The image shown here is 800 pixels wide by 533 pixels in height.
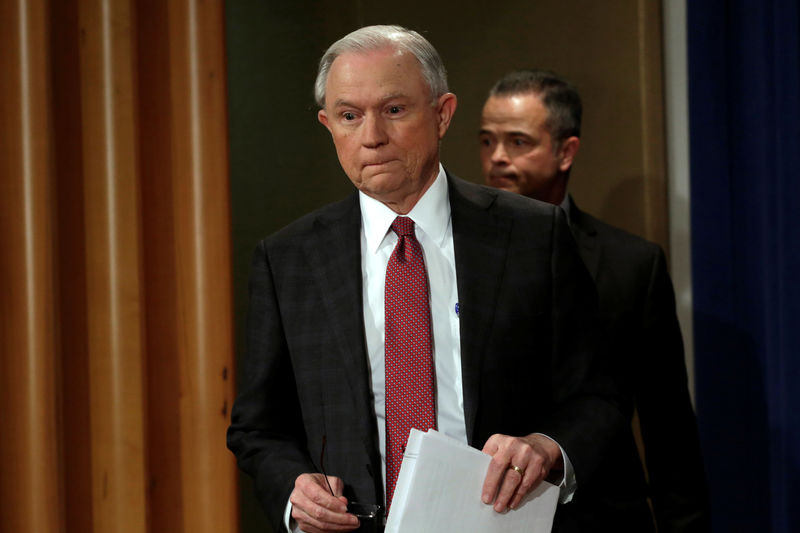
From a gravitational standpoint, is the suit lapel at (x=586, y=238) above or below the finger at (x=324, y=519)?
→ above

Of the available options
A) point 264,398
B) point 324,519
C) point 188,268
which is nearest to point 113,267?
point 188,268

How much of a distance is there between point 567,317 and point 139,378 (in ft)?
3.39

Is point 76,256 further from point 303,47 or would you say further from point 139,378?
point 303,47

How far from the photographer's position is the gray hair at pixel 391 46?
1.61 metres

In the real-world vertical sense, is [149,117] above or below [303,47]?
below

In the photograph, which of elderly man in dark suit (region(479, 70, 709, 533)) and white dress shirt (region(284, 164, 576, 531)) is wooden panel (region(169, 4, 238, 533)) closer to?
white dress shirt (region(284, 164, 576, 531))

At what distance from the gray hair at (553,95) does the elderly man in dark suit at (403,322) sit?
35.5 inches

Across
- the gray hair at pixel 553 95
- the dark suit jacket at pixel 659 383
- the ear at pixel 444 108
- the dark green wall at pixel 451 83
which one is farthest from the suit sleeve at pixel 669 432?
the ear at pixel 444 108

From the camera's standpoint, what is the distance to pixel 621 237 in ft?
8.06

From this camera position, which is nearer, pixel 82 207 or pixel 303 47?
pixel 82 207

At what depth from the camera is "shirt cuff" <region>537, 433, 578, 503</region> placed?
1.54m

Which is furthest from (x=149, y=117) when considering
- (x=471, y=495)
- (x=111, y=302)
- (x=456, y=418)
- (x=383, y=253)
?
(x=471, y=495)

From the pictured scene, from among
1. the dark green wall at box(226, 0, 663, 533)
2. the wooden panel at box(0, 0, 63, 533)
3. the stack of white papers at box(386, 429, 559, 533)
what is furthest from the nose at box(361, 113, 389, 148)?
the dark green wall at box(226, 0, 663, 533)

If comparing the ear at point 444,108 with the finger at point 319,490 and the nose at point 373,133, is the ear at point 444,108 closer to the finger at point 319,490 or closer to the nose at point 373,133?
the nose at point 373,133
